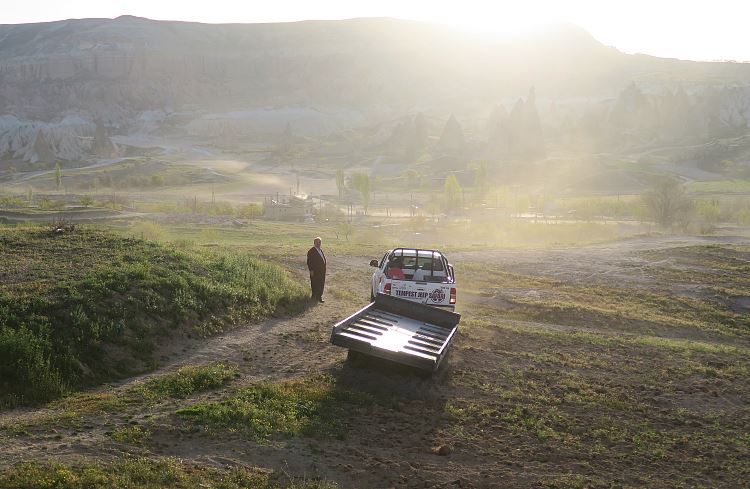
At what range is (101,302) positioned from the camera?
1317cm

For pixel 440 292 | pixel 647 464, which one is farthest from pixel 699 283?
pixel 647 464

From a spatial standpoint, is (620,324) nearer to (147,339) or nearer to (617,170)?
(147,339)

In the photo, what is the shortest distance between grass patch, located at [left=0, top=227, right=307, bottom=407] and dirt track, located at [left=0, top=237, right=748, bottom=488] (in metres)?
0.65

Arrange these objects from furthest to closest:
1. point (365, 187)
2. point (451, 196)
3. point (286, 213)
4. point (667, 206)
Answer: point (451, 196)
point (365, 187)
point (286, 213)
point (667, 206)

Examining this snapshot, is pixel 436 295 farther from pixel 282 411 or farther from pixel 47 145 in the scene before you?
pixel 47 145

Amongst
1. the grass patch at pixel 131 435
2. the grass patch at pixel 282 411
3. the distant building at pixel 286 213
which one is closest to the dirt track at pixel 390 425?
the grass patch at pixel 131 435

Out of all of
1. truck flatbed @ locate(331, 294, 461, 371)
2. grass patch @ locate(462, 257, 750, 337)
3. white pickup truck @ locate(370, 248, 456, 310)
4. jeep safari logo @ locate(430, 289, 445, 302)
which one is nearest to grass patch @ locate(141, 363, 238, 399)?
truck flatbed @ locate(331, 294, 461, 371)

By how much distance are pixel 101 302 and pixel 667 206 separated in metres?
64.6

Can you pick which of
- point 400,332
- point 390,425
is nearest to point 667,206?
point 400,332

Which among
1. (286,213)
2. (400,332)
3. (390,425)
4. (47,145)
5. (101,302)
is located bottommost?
(390,425)

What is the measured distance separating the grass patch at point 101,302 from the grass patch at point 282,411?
2420 millimetres

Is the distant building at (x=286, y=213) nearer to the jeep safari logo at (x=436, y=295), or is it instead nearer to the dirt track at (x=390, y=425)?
the dirt track at (x=390, y=425)

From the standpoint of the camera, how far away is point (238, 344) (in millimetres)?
14117

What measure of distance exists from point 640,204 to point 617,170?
2192 inches
